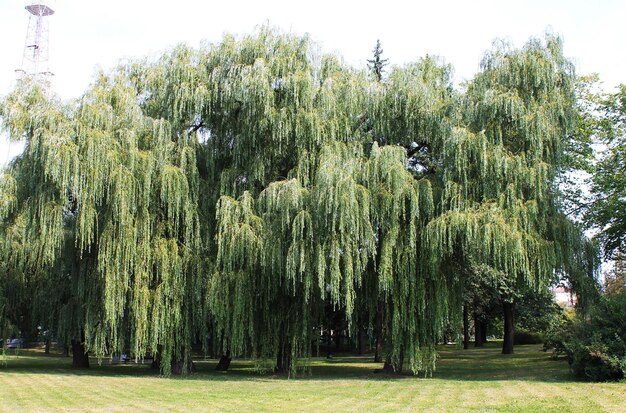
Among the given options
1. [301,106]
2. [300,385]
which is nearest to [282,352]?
[300,385]

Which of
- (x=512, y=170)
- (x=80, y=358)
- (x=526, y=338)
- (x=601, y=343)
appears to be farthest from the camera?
(x=526, y=338)

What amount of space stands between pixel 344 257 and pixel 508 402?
5801 mm

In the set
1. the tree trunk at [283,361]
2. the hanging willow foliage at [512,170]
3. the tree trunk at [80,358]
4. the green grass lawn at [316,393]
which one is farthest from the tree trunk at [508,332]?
the tree trunk at [80,358]

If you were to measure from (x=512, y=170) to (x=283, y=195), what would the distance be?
20.8ft

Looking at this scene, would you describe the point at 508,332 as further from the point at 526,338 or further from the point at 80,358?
the point at 80,358

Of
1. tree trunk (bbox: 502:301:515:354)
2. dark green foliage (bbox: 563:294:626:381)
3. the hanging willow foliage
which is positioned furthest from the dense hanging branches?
tree trunk (bbox: 502:301:515:354)

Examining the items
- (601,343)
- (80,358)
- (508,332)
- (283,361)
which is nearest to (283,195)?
(283,361)

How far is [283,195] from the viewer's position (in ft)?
52.1

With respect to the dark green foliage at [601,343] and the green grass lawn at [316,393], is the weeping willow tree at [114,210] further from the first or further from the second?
the dark green foliage at [601,343]

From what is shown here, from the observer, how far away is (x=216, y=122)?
1900 centimetres

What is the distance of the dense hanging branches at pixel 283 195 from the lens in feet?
51.5

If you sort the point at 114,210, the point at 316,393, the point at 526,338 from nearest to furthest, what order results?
the point at 316,393, the point at 114,210, the point at 526,338

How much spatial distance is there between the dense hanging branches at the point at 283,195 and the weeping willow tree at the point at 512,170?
2.2 inches

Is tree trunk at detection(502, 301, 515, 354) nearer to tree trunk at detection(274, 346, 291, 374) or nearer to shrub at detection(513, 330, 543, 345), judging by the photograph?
shrub at detection(513, 330, 543, 345)
